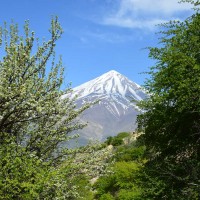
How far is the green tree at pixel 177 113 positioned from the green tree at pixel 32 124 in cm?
651

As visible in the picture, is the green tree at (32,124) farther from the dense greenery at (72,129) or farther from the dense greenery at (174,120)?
the dense greenery at (174,120)

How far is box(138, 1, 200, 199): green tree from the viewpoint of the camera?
61.6ft

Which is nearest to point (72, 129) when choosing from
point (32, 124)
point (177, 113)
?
point (32, 124)

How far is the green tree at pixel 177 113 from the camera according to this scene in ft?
61.6

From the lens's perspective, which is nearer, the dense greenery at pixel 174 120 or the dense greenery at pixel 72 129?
the dense greenery at pixel 72 129

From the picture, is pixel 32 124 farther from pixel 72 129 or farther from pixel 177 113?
pixel 177 113

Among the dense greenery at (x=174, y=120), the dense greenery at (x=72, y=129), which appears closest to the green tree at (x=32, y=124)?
the dense greenery at (x=72, y=129)

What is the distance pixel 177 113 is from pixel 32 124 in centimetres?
937

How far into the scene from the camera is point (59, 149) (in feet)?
52.0

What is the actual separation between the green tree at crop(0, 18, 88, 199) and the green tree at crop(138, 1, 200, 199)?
651 centimetres

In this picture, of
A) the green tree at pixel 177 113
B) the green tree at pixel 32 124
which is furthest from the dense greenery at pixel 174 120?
the green tree at pixel 32 124

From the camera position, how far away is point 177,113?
20.5 meters

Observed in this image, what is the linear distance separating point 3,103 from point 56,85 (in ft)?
10.6

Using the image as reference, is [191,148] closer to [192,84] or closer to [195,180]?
[195,180]
